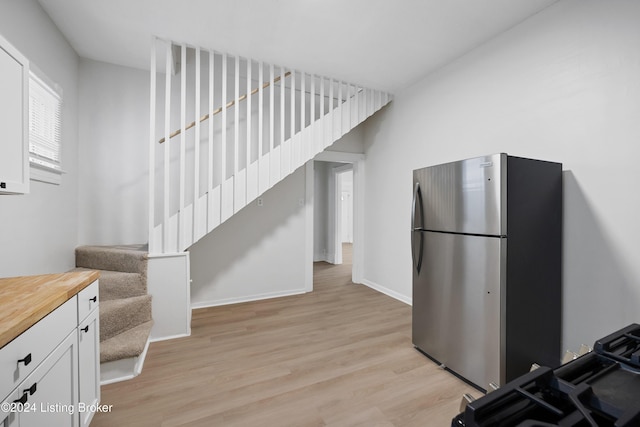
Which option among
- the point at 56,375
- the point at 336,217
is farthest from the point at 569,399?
the point at 336,217

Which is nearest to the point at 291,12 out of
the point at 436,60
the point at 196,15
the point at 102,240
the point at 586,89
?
the point at 196,15

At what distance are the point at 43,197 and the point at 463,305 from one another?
3276 mm

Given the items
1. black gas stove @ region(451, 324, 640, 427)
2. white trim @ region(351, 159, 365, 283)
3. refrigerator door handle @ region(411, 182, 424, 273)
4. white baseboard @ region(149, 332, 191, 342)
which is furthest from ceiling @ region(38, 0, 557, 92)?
white baseboard @ region(149, 332, 191, 342)

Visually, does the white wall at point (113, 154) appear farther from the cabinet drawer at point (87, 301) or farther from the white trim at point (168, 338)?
the cabinet drawer at point (87, 301)

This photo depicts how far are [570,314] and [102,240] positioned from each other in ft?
14.1

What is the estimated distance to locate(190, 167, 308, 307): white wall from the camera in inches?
132

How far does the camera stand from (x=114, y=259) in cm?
246

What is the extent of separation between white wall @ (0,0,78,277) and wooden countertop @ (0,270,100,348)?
0.65 m

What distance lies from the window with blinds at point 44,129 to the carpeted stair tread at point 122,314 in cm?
110

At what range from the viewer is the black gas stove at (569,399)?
1.44 feet

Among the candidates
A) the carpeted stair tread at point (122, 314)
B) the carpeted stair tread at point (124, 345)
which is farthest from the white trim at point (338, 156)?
the carpeted stair tread at point (124, 345)

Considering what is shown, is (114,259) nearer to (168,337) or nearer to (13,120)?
(168,337)

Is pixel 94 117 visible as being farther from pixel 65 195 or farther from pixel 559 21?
pixel 559 21

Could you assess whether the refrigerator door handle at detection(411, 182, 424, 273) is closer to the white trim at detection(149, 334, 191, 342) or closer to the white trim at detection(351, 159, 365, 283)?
the white trim at detection(351, 159, 365, 283)
